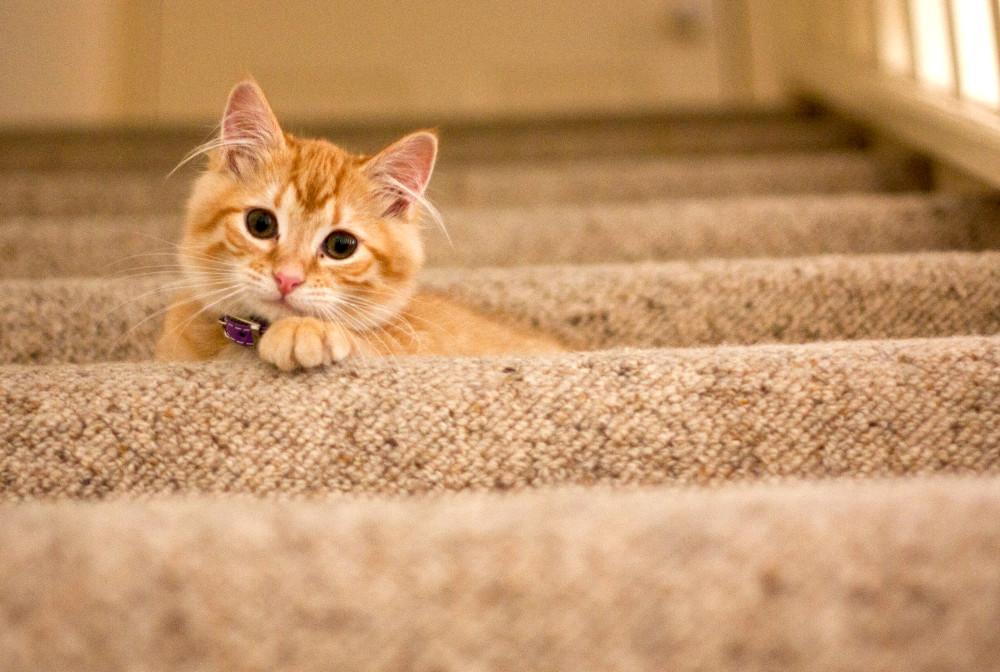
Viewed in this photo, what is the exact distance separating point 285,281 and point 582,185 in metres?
1.09

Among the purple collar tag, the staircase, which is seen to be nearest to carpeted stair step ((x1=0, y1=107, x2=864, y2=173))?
the staircase

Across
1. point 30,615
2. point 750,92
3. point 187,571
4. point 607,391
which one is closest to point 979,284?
point 607,391

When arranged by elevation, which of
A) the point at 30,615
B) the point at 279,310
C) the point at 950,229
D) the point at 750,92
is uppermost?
the point at 750,92

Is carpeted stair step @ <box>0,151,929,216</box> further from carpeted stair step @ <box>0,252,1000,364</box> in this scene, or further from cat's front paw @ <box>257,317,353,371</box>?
cat's front paw @ <box>257,317,353,371</box>

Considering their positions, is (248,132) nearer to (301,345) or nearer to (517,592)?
(301,345)

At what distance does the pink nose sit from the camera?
945 millimetres

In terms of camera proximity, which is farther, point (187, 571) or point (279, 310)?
point (279, 310)

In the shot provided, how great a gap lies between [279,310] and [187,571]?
0.47m

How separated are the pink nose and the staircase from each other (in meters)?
0.13

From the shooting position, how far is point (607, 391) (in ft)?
2.84

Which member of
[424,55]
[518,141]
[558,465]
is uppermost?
[424,55]

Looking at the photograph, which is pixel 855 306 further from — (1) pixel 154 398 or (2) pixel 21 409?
(2) pixel 21 409

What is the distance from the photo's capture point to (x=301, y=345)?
85cm

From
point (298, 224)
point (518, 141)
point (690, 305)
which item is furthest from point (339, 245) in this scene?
point (518, 141)
